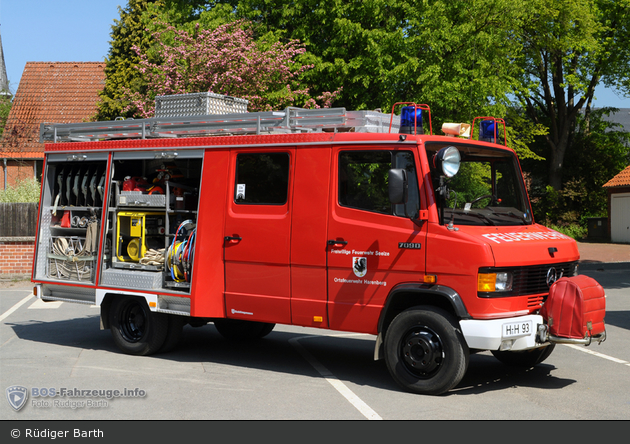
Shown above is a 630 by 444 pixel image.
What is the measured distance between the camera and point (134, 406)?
254 inches

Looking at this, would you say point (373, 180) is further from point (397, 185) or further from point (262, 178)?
point (262, 178)

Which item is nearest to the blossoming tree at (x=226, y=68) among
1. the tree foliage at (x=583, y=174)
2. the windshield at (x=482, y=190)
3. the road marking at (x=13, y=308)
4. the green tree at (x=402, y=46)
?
the green tree at (x=402, y=46)

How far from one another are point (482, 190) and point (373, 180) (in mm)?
1237

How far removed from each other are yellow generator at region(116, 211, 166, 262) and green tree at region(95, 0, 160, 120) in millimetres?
22949

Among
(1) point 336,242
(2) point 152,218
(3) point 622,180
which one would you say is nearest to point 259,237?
(1) point 336,242

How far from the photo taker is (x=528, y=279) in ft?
22.8

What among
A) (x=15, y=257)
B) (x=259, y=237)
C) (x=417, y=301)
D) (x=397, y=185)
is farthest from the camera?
(x=15, y=257)

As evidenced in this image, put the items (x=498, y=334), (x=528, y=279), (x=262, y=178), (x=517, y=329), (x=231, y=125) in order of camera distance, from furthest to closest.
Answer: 1. (x=231, y=125)
2. (x=262, y=178)
3. (x=528, y=279)
4. (x=517, y=329)
5. (x=498, y=334)

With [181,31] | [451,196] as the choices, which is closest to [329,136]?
[451,196]

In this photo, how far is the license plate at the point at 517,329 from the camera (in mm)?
6574

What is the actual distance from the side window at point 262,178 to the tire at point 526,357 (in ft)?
10.2

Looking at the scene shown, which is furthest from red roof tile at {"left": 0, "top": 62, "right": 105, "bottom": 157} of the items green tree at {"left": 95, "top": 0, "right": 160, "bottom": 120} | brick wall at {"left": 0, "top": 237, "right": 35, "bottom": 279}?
brick wall at {"left": 0, "top": 237, "right": 35, "bottom": 279}

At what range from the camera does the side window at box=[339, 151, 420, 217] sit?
23.1ft

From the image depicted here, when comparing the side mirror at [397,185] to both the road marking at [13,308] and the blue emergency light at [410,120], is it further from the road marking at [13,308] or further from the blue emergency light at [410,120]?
the road marking at [13,308]
